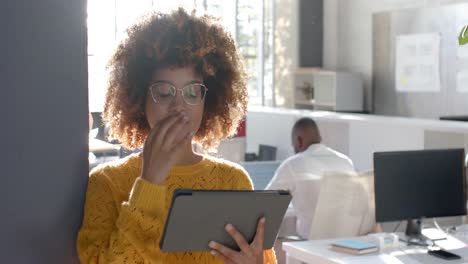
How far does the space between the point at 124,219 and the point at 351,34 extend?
1041 centimetres

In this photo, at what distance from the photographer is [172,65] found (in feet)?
4.64

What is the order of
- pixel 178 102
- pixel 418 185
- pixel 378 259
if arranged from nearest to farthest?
pixel 178 102
pixel 378 259
pixel 418 185

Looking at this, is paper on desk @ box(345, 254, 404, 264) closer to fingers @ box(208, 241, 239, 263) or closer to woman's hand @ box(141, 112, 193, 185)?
fingers @ box(208, 241, 239, 263)

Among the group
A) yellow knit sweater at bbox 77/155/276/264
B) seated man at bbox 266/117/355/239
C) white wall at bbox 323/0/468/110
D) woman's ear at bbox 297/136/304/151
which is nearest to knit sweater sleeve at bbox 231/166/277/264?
yellow knit sweater at bbox 77/155/276/264

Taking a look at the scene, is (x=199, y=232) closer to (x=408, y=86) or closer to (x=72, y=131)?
(x=72, y=131)

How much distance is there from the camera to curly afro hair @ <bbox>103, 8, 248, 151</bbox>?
1.41 m

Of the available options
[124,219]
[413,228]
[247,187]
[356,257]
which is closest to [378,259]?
[356,257]

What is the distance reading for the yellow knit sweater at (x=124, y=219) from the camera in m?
1.27

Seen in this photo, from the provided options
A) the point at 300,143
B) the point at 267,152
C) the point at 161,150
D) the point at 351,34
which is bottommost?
the point at 267,152

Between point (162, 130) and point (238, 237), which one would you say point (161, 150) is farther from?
point (238, 237)

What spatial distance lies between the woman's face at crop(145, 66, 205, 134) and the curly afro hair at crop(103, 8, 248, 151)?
0.05ft

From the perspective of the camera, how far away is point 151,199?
1267mm

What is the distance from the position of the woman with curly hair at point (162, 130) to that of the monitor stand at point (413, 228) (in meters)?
2.56

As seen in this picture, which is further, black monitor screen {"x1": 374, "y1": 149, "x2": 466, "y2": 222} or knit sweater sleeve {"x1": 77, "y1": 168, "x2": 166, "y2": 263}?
black monitor screen {"x1": 374, "y1": 149, "x2": 466, "y2": 222}
